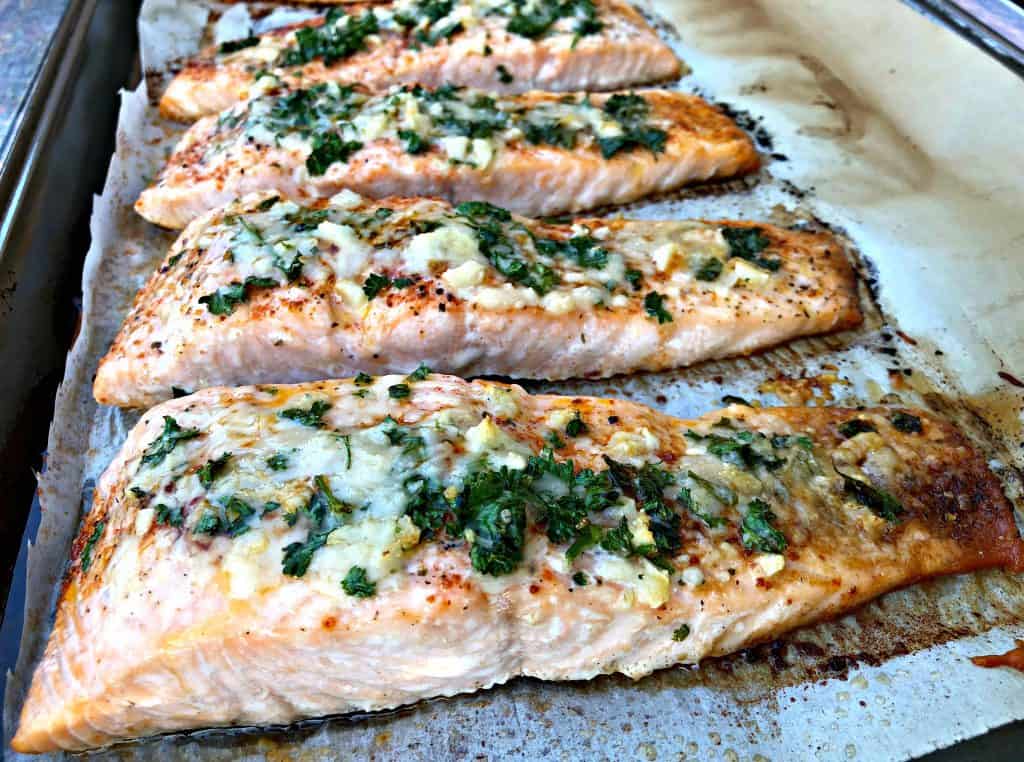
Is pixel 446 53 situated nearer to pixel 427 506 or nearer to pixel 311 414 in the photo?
pixel 311 414

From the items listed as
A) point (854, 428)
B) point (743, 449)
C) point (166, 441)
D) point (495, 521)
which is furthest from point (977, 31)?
point (166, 441)

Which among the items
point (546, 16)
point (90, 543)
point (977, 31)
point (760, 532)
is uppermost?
point (977, 31)

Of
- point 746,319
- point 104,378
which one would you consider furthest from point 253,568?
point 746,319

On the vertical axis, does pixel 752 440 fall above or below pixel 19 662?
above

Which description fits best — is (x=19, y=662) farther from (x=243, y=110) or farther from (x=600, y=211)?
Answer: (x=600, y=211)

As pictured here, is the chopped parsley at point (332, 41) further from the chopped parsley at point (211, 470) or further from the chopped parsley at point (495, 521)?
the chopped parsley at point (495, 521)
